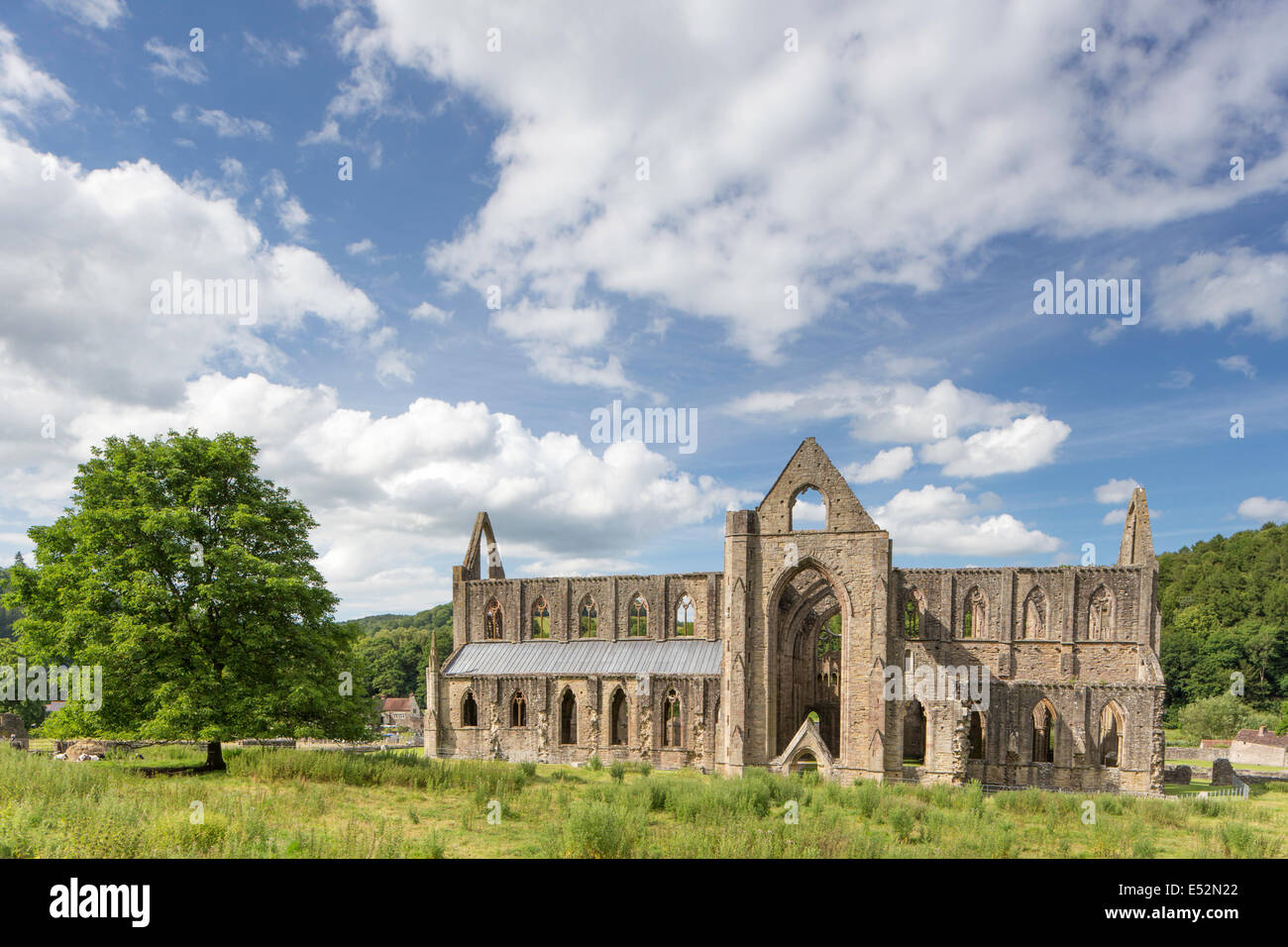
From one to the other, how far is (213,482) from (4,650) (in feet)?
23.1

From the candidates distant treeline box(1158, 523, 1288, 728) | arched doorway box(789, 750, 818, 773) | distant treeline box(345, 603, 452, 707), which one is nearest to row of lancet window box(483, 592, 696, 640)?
arched doorway box(789, 750, 818, 773)

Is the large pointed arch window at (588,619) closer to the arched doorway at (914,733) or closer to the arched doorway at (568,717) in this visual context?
the arched doorway at (568,717)

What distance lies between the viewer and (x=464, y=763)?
21938mm

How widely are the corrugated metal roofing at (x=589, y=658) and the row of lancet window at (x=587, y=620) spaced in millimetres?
711

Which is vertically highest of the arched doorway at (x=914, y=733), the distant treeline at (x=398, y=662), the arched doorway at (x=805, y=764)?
the arched doorway at (x=805, y=764)

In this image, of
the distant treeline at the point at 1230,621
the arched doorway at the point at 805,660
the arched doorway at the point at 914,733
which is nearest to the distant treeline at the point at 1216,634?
the distant treeline at the point at 1230,621

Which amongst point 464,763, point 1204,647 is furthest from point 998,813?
point 1204,647

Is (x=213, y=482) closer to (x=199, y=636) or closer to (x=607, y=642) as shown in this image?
(x=199, y=636)

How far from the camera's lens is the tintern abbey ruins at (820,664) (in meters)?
28.2

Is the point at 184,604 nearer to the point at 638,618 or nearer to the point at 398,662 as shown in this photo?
the point at 638,618

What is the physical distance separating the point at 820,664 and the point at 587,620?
46.5ft

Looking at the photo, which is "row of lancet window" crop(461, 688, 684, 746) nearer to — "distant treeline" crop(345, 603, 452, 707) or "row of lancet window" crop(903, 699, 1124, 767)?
"row of lancet window" crop(903, 699, 1124, 767)
